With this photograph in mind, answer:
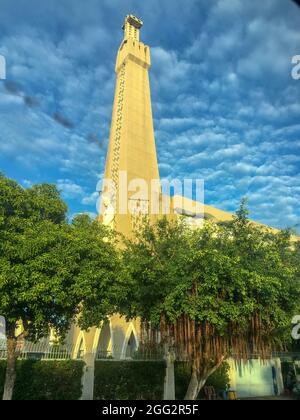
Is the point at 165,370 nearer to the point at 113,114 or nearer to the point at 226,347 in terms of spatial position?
the point at 226,347

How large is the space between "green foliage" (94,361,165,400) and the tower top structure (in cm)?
4127

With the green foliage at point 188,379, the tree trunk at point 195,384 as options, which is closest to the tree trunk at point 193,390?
the tree trunk at point 195,384

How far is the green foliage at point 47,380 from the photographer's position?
659 inches

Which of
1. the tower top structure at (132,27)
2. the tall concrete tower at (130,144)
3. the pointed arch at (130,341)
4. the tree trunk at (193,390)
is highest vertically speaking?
the tower top structure at (132,27)

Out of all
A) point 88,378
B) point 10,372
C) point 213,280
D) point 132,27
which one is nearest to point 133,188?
point 88,378

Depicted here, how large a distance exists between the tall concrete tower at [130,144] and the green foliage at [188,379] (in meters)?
14.1

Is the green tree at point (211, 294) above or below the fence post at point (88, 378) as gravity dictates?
above

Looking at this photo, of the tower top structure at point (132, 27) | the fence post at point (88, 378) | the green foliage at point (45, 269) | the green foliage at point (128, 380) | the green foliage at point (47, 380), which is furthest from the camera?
the tower top structure at point (132, 27)

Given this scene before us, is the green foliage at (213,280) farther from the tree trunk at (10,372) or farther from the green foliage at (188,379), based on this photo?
the green foliage at (188,379)

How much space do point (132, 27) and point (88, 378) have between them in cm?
4489

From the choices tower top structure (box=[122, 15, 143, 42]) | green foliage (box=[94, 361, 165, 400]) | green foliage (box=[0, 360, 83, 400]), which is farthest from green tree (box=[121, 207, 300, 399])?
tower top structure (box=[122, 15, 143, 42])

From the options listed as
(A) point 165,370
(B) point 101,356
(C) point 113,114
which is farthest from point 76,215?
Answer: (C) point 113,114

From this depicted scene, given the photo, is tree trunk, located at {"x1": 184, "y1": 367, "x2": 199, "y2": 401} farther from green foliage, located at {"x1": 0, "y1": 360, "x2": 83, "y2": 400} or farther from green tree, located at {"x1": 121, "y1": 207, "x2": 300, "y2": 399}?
green foliage, located at {"x1": 0, "y1": 360, "x2": 83, "y2": 400}

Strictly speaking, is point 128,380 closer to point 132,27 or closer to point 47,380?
point 47,380
